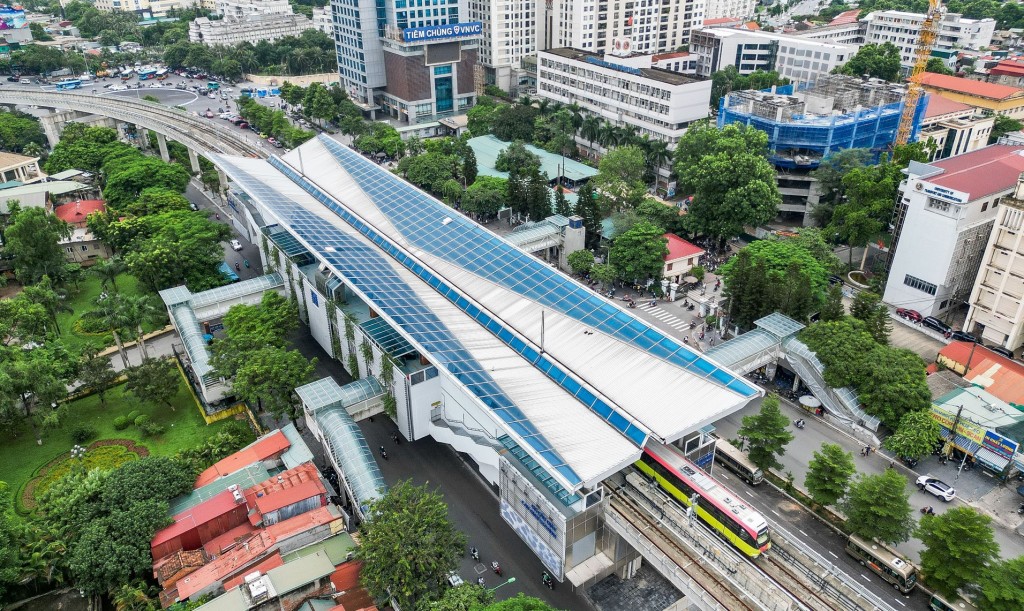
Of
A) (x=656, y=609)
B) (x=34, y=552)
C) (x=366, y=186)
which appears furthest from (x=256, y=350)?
(x=656, y=609)

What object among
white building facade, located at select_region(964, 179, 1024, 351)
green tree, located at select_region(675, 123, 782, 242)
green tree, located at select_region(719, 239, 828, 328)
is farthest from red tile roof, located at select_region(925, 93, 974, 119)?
green tree, located at select_region(719, 239, 828, 328)

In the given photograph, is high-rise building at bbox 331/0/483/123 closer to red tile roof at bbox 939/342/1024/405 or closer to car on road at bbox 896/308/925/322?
car on road at bbox 896/308/925/322

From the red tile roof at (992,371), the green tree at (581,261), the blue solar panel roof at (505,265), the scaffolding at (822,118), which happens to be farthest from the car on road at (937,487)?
the scaffolding at (822,118)

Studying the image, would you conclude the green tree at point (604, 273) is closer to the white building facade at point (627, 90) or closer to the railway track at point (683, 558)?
the railway track at point (683, 558)

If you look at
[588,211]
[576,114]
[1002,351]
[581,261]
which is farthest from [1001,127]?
[581,261]

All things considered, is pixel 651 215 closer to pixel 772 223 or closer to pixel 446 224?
pixel 772 223

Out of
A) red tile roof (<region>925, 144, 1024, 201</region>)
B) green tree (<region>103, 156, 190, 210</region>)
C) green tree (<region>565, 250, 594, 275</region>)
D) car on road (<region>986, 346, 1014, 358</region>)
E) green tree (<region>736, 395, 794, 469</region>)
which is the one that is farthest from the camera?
green tree (<region>103, 156, 190, 210</region>)
